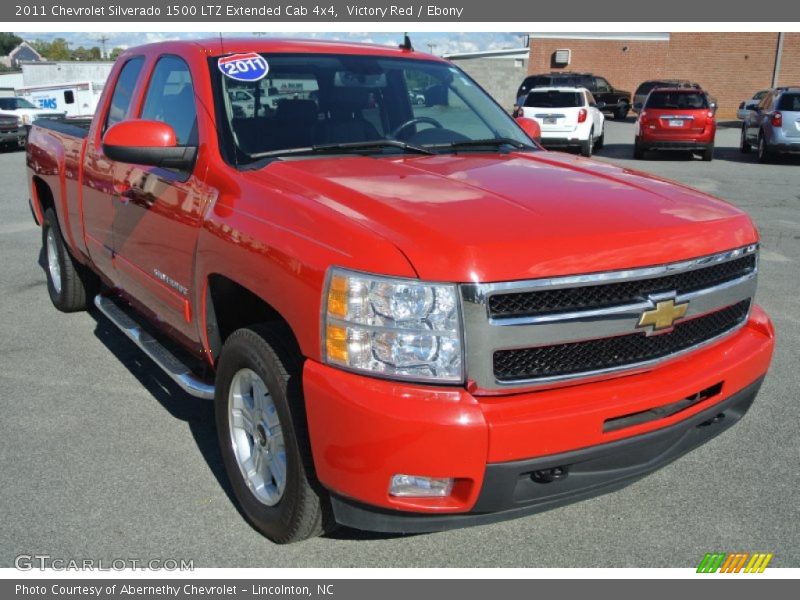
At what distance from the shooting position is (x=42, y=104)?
29.5m

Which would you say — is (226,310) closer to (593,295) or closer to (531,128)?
(593,295)

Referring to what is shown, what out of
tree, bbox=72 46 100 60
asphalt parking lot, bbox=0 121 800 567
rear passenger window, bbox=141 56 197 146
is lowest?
asphalt parking lot, bbox=0 121 800 567

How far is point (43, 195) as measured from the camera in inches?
251

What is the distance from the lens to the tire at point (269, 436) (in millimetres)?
2791

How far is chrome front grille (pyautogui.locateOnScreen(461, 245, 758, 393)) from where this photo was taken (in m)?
2.48

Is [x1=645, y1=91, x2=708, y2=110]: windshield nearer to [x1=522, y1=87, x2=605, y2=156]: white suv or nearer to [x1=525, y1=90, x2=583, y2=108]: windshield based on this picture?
[x1=522, y1=87, x2=605, y2=156]: white suv

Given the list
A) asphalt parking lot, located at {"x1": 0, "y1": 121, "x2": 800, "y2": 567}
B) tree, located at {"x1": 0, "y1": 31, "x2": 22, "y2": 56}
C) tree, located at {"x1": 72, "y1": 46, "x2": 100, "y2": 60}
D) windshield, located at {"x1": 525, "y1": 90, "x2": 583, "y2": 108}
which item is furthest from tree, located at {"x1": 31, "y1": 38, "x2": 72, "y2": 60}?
asphalt parking lot, located at {"x1": 0, "y1": 121, "x2": 800, "y2": 567}

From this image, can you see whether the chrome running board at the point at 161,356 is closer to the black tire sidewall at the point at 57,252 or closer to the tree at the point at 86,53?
the black tire sidewall at the point at 57,252

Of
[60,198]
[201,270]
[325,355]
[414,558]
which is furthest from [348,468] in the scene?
[60,198]

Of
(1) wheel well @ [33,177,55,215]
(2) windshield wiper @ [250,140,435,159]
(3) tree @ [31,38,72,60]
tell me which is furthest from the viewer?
(3) tree @ [31,38,72,60]

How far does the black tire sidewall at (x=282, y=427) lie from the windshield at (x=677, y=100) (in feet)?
56.7

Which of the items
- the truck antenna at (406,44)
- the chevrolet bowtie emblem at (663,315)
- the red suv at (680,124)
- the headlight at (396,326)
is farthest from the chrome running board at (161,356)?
the red suv at (680,124)

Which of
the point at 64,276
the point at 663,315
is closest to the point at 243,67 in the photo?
the point at 663,315

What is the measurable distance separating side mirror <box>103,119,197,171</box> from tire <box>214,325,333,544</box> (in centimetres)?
91
